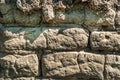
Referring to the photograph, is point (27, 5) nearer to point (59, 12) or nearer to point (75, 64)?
point (59, 12)

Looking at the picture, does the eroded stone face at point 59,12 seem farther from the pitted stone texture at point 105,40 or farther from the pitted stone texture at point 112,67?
the pitted stone texture at point 112,67

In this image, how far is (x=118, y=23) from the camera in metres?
2.52

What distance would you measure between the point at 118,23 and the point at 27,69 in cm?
97

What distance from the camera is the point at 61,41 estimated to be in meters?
2.56

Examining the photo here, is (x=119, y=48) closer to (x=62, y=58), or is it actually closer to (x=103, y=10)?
(x=103, y=10)

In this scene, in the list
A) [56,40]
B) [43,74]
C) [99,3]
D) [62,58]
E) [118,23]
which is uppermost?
[99,3]

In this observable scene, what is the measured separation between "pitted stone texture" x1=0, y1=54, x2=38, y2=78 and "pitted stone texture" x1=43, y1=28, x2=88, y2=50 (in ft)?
0.73

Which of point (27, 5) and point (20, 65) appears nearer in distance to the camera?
point (27, 5)

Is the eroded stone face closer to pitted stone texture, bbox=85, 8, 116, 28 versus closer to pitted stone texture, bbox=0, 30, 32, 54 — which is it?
pitted stone texture, bbox=85, 8, 116, 28

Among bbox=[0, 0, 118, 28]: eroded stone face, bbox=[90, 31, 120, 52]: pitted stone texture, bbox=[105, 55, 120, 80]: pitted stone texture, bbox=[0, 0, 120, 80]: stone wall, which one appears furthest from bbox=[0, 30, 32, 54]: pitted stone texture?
bbox=[105, 55, 120, 80]: pitted stone texture

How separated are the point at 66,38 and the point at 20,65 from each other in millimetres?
513

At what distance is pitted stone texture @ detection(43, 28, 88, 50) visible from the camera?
100 inches

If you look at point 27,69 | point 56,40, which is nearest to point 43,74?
point 27,69

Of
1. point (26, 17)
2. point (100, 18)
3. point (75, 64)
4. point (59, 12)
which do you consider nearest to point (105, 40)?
point (100, 18)
